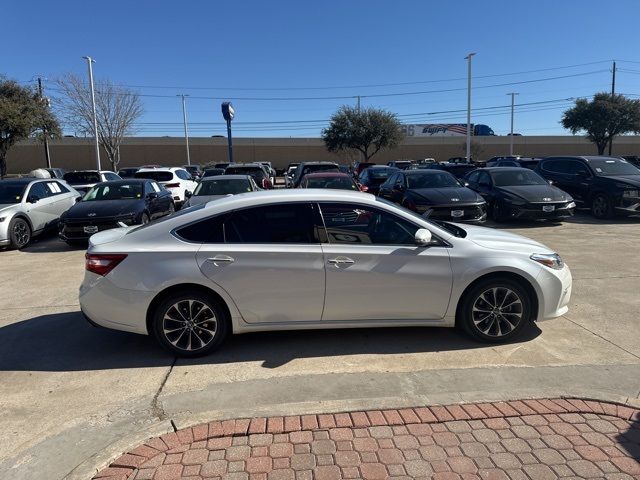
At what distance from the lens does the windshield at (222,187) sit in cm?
1177

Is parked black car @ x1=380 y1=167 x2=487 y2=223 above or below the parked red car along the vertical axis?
below

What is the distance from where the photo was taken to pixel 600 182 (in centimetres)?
1323

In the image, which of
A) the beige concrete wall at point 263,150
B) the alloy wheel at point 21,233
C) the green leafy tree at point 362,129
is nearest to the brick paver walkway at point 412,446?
the alloy wheel at point 21,233

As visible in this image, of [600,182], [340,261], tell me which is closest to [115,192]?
[340,261]

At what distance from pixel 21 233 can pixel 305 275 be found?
904 centimetres

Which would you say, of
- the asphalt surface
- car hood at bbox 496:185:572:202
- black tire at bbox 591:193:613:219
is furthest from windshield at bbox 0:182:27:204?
black tire at bbox 591:193:613:219

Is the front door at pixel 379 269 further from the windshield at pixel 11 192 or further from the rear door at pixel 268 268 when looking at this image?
the windshield at pixel 11 192

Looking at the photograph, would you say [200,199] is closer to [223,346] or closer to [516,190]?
[223,346]

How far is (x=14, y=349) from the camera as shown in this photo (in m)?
4.77

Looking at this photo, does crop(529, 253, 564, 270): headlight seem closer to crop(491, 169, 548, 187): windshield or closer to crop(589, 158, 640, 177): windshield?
crop(491, 169, 548, 187): windshield

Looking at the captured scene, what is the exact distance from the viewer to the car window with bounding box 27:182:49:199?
450 inches

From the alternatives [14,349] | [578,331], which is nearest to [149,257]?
[14,349]

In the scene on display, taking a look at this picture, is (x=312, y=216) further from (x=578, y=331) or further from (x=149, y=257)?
(x=578, y=331)

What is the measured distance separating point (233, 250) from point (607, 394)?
128 inches
